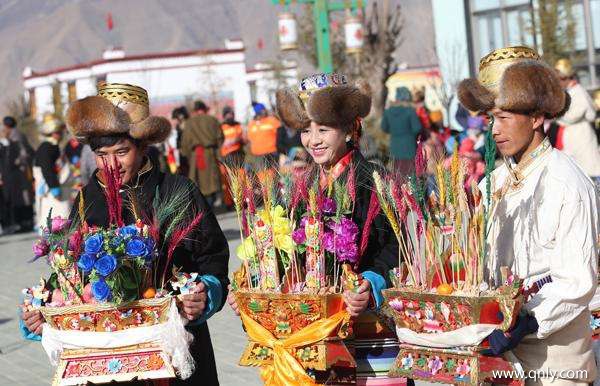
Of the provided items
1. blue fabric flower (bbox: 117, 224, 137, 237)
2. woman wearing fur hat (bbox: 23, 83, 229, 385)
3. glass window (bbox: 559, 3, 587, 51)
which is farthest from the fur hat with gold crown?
glass window (bbox: 559, 3, 587, 51)

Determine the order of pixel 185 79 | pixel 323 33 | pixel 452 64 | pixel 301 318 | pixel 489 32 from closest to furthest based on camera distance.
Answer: pixel 301 318 < pixel 489 32 < pixel 452 64 < pixel 323 33 < pixel 185 79

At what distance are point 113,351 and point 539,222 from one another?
5.01 ft

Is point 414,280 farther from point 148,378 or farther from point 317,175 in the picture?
point 148,378

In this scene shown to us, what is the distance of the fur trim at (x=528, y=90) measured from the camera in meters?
4.13

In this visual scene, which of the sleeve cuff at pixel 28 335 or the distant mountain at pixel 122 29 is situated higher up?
the distant mountain at pixel 122 29

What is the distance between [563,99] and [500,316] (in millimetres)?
862

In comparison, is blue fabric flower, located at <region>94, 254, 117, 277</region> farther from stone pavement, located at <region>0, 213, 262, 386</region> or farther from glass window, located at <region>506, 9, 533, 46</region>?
glass window, located at <region>506, 9, 533, 46</region>

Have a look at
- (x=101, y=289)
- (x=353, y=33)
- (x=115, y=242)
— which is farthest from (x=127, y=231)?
(x=353, y=33)

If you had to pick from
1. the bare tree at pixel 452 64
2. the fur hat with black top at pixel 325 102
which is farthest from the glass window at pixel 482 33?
the fur hat with black top at pixel 325 102

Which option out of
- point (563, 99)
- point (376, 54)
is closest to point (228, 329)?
point (563, 99)

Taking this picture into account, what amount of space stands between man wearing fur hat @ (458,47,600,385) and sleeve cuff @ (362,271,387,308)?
0.44 m

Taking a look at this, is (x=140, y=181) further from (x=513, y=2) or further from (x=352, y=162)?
(x=513, y=2)

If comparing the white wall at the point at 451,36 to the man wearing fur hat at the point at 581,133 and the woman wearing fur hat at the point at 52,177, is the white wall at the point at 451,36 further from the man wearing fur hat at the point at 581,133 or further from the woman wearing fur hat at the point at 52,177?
the woman wearing fur hat at the point at 52,177

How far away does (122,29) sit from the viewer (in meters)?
125
